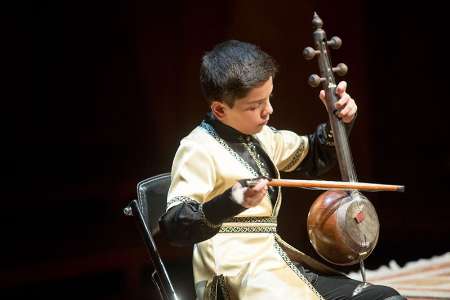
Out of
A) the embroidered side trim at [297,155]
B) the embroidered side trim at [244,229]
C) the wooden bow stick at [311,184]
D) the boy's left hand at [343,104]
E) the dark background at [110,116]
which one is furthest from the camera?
the dark background at [110,116]

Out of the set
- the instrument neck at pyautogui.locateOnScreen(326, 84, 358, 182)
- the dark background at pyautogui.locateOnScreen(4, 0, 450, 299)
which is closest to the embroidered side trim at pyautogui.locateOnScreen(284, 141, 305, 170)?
the instrument neck at pyautogui.locateOnScreen(326, 84, 358, 182)

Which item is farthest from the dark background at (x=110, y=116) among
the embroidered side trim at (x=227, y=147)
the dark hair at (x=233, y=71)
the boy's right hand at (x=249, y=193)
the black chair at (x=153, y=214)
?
the boy's right hand at (x=249, y=193)

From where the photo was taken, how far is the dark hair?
153cm

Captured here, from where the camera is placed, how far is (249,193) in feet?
4.42

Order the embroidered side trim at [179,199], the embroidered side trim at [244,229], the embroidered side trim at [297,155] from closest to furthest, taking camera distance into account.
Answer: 1. the embroidered side trim at [179,199]
2. the embroidered side trim at [244,229]
3. the embroidered side trim at [297,155]

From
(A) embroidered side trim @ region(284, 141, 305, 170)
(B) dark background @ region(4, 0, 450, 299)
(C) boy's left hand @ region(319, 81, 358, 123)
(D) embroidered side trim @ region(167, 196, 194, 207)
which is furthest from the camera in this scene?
(B) dark background @ region(4, 0, 450, 299)

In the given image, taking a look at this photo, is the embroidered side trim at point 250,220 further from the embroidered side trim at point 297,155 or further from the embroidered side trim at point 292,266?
the embroidered side trim at point 297,155

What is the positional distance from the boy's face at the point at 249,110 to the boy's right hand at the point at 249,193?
0.83ft

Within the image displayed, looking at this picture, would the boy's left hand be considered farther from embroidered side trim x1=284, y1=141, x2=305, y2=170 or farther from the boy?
embroidered side trim x1=284, y1=141, x2=305, y2=170

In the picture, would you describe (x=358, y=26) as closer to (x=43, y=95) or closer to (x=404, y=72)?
(x=404, y=72)

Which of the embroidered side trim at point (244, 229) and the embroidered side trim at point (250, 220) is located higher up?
the embroidered side trim at point (250, 220)

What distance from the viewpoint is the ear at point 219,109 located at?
1.59 metres

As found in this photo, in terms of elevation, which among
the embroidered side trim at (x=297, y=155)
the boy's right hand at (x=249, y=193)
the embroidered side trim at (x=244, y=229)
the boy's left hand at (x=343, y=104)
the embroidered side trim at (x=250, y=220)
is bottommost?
the embroidered side trim at (x=244, y=229)

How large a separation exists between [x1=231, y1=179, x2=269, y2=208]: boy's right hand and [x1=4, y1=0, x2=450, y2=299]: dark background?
1272mm
